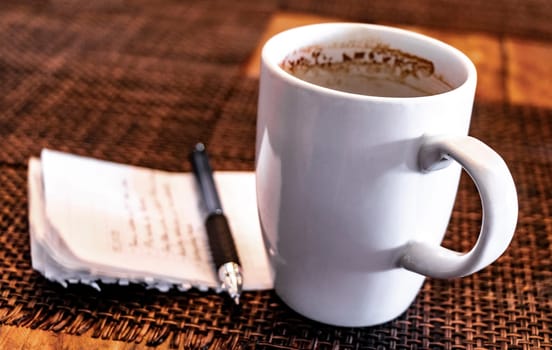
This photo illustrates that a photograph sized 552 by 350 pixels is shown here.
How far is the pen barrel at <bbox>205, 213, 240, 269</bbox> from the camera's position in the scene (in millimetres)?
448

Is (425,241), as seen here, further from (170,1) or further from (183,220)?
(170,1)

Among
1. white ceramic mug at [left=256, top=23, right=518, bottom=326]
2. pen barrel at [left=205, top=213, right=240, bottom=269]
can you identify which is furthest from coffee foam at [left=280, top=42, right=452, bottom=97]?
pen barrel at [left=205, top=213, right=240, bottom=269]

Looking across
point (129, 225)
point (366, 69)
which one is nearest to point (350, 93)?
point (366, 69)

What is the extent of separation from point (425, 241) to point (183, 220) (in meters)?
0.20

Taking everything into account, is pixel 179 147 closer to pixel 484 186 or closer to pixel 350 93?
pixel 350 93

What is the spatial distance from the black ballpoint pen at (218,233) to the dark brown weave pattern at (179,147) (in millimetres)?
14

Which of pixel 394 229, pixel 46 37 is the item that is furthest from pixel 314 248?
pixel 46 37

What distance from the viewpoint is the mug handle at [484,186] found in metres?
0.33

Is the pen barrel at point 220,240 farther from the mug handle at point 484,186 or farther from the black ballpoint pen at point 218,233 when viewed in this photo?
the mug handle at point 484,186

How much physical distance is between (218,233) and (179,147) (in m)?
0.18

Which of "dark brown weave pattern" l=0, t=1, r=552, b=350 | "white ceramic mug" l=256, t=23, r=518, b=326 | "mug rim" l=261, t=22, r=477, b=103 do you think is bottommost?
"dark brown weave pattern" l=0, t=1, r=552, b=350

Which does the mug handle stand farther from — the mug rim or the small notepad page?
the small notepad page

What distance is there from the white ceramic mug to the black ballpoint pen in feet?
0.10

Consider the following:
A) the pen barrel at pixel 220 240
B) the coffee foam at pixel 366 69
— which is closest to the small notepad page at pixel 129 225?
the pen barrel at pixel 220 240
